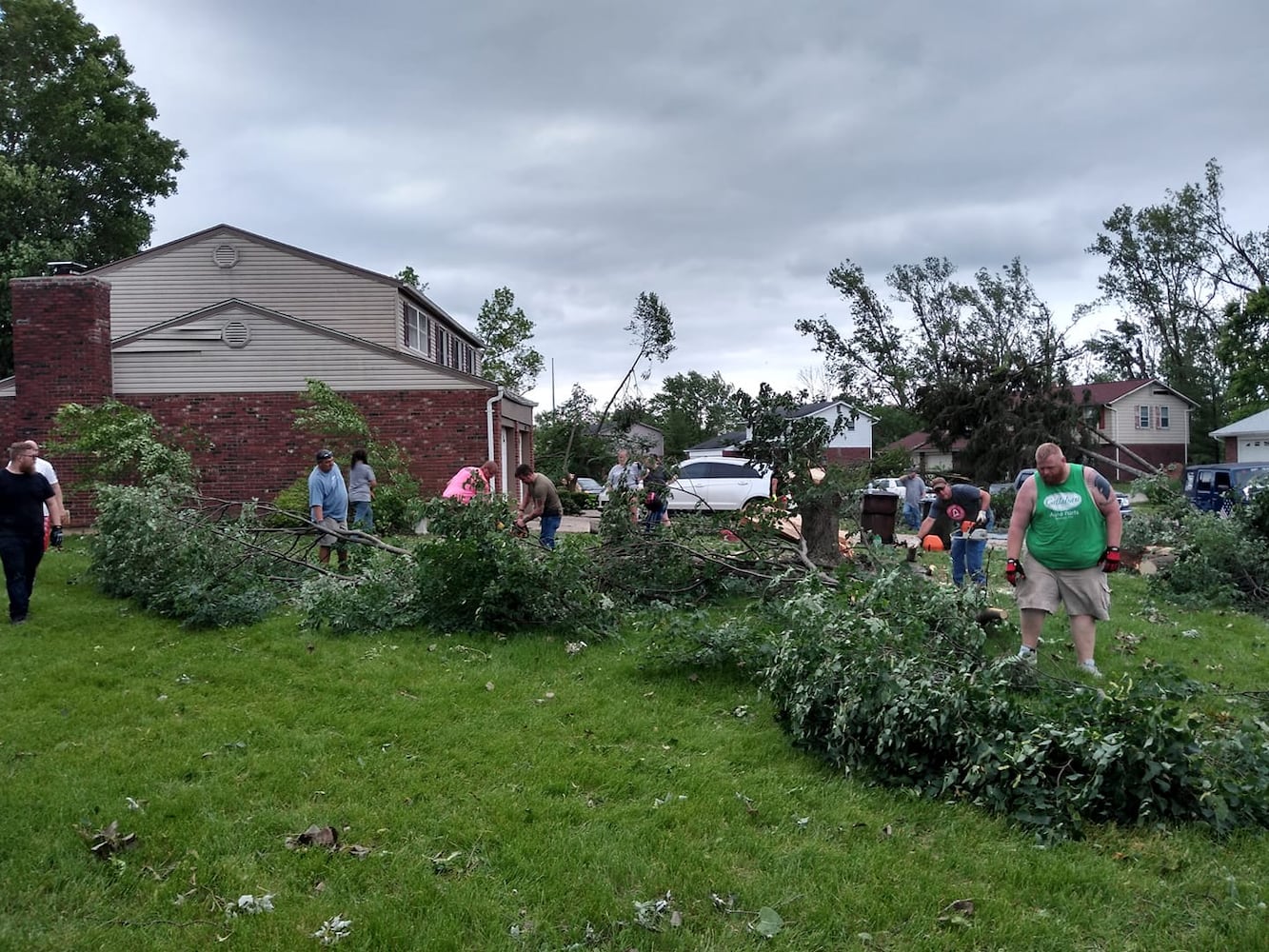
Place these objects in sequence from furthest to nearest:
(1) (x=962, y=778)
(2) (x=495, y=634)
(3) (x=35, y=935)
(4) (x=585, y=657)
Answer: (2) (x=495, y=634)
(4) (x=585, y=657)
(1) (x=962, y=778)
(3) (x=35, y=935)

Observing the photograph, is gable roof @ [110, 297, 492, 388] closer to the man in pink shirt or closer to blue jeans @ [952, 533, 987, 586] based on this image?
the man in pink shirt

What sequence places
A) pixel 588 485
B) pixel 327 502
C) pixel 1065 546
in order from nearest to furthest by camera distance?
1. pixel 1065 546
2. pixel 327 502
3. pixel 588 485

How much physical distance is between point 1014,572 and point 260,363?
1475 centimetres

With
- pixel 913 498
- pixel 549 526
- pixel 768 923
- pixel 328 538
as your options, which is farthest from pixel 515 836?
pixel 913 498

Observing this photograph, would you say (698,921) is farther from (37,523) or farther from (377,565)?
(37,523)

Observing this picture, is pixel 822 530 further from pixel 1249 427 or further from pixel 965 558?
pixel 1249 427

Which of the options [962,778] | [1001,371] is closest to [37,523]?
[962,778]

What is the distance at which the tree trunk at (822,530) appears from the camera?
8.95m

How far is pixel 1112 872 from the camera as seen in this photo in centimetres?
321

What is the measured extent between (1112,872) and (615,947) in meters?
1.84

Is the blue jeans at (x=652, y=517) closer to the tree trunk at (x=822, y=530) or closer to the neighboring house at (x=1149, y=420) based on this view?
the tree trunk at (x=822, y=530)

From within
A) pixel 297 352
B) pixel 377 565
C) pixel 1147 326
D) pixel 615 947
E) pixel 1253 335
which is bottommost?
pixel 615 947

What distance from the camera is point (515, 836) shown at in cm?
353

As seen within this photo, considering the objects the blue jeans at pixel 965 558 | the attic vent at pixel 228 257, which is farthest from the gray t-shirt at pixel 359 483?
the attic vent at pixel 228 257
